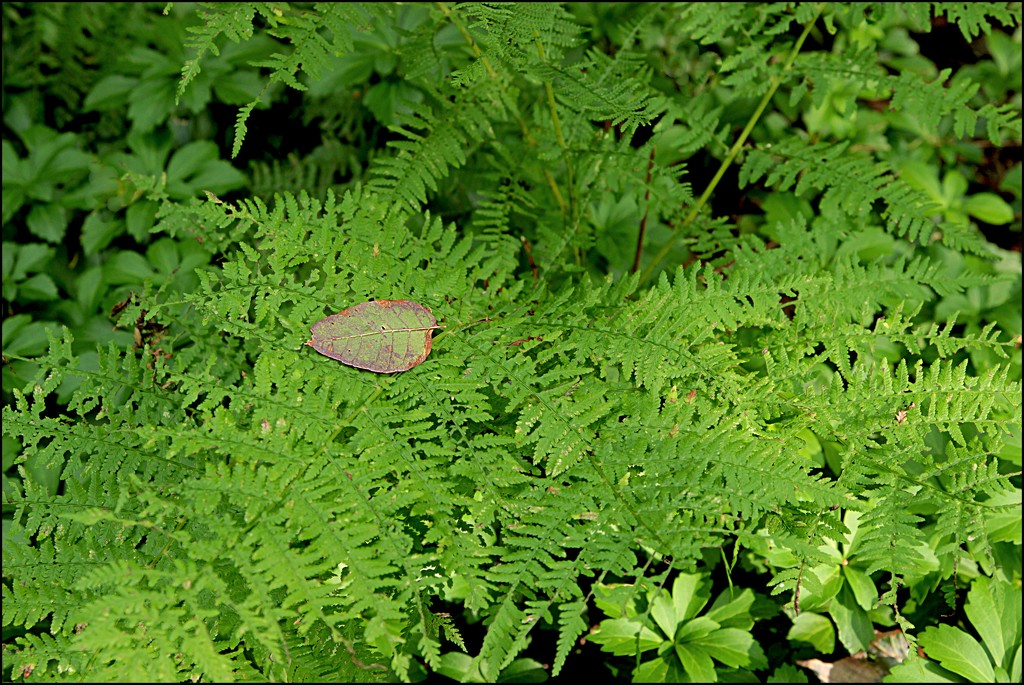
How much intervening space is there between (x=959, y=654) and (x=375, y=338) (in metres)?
1.00

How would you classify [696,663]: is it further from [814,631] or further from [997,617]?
[997,617]

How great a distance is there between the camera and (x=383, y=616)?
0.90m

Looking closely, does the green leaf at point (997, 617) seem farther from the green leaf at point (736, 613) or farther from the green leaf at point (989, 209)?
the green leaf at point (989, 209)

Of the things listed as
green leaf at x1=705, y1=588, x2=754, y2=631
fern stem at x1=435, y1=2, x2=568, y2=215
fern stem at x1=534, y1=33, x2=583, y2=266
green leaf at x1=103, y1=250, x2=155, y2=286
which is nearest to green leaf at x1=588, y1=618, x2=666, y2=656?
green leaf at x1=705, y1=588, x2=754, y2=631

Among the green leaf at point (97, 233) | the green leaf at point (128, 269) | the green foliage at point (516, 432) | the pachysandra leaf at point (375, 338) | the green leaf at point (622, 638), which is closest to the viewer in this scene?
the green foliage at point (516, 432)

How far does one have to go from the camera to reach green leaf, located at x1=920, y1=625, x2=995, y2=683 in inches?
49.1

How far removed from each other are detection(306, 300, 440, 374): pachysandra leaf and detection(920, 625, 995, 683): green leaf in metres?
0.90

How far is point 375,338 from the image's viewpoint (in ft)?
3.87

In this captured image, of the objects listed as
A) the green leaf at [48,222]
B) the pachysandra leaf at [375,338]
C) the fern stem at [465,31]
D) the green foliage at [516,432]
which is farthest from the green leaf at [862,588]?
the green leaf at [48,222]

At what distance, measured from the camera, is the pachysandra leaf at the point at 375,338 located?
117cm

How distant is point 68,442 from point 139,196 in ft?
4.13

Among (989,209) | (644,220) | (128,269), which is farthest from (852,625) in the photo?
(128,269)

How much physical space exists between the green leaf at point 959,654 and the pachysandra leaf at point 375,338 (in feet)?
2.94

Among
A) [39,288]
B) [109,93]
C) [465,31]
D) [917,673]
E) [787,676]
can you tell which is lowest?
[39,288]
